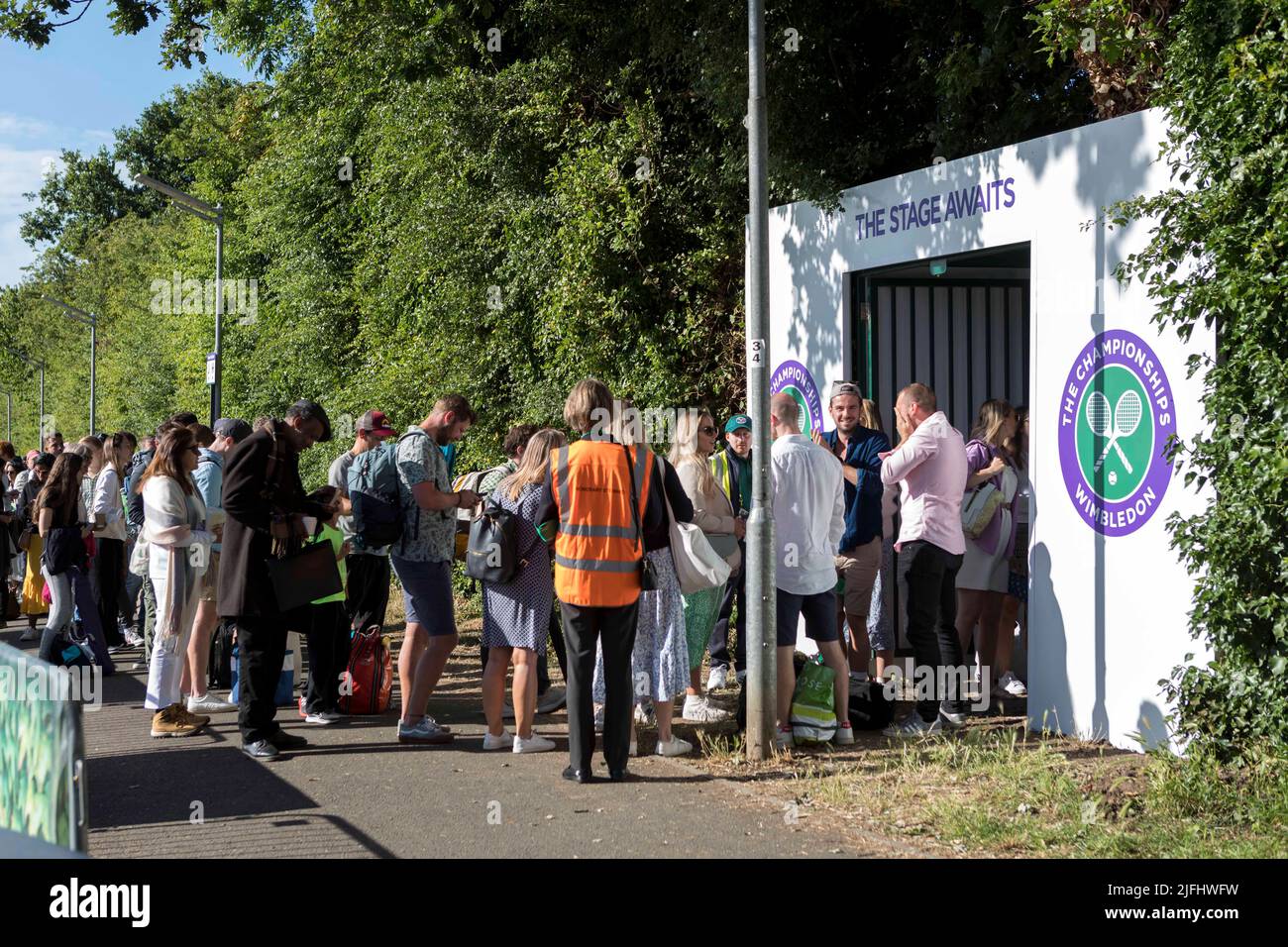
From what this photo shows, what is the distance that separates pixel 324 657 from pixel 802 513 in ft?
11.3

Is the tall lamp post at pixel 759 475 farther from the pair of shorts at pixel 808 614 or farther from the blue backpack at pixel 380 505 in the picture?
the blue backpack at pixel 380 505

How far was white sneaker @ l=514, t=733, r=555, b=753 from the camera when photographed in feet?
26.6

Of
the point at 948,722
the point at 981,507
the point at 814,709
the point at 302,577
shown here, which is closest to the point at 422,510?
the point at 302,577

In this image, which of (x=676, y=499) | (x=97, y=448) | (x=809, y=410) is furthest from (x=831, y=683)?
(x=97, y=448)

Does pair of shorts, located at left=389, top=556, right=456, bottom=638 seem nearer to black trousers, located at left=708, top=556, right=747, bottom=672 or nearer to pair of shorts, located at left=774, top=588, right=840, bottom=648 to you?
pair of shorts, located at left=774, top=588, right=840, bottom=648

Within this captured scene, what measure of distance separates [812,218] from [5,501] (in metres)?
11.0

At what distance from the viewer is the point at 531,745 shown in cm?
810

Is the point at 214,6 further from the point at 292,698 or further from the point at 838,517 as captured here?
the point at 838,517

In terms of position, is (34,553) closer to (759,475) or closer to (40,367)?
(759,475)

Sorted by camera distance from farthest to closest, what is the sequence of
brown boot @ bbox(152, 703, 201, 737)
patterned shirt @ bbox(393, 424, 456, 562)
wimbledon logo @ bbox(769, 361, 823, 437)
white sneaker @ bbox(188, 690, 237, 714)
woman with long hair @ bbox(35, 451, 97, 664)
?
woman with long hair @ bbox(35, 451, 97, 664), wimbledon logo @ bbox(769, 361, 823, 437), white sneaker @ bbox(188, 690, 237, 714), brown boot @ bbox(152, 703, 201, 737), patterned shirt @ bbox(393, 424, 456, 562)

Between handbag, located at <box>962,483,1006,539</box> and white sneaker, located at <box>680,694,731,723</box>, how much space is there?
2035 millimetres

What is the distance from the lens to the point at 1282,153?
6301 millimetres

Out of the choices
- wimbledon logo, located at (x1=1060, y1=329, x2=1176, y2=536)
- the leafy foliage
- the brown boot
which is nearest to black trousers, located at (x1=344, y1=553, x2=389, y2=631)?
the brown boot

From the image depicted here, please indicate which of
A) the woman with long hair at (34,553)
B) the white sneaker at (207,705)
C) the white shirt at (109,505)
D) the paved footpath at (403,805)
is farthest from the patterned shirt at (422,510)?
the woman with long hair at (34,553)
